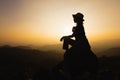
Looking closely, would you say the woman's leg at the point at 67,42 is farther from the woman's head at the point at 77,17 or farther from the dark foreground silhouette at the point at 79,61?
Answer: the woman's head at the point at 77,17

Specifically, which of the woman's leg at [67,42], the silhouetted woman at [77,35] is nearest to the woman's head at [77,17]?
the silhouetted woman at [77,35]

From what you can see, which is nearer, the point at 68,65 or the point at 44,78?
the point at 68,65

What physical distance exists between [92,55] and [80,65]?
2.62ft

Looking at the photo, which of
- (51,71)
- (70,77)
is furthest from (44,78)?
(70,77)

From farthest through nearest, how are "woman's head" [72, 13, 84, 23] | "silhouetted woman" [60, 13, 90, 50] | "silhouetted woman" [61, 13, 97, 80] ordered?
"woman's head" [72, 13, 84, 23] → "silhouetted woman" [60, 13, 90, 50] → "silhouetted woman" [61, 13, 97, 80]

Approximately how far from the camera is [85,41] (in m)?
15.5

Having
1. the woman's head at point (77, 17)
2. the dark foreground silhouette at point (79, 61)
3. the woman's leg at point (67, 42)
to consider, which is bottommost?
the dark foreground silhouette at point (79, 61)

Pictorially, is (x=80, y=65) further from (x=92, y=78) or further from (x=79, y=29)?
(x=79, y=29)

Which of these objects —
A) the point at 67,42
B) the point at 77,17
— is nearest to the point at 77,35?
the point at 67,42

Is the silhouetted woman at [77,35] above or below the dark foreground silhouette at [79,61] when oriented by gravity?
above

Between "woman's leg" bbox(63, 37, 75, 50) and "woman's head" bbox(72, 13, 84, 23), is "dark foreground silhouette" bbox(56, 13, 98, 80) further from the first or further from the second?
"woman's head" bbox(72, 13, 84, 23)

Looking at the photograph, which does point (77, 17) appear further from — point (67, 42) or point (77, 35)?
point (67, 42)

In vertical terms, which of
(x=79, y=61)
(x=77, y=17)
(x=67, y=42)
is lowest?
(x=79, y=61)

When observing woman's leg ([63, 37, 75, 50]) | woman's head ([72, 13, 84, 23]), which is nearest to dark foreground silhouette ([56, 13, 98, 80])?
woman's leg ([63, 37, 75, 50])
